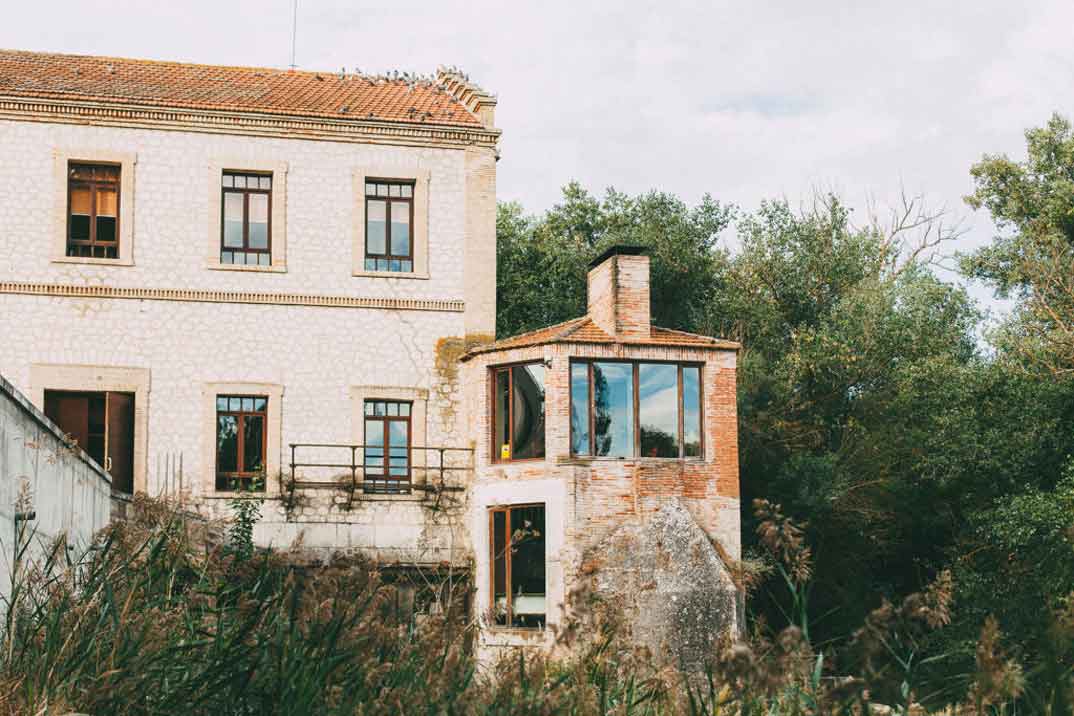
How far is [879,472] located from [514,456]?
30.7 feet

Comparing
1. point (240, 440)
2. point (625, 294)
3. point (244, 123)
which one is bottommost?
point (240, 440)

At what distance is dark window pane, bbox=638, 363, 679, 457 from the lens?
22.6m

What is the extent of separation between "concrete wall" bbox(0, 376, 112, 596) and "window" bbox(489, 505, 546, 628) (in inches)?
318

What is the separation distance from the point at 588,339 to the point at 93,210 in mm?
8983

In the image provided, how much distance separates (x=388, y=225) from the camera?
79.4 feet

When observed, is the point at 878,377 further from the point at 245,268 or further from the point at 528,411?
the point at 245,268

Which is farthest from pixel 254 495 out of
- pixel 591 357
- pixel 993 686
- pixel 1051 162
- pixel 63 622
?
pixel 1051 162

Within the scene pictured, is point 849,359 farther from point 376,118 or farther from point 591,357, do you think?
point 376,118

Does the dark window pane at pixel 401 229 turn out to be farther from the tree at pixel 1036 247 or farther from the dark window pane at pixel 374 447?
the tree at pixel 1036 247

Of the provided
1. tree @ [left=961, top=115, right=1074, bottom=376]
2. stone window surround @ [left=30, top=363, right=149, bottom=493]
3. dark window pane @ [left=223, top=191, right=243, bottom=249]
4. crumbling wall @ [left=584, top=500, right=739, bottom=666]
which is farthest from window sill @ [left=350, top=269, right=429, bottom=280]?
tree @ [left=961, top=115, right=1074, bottom=376]

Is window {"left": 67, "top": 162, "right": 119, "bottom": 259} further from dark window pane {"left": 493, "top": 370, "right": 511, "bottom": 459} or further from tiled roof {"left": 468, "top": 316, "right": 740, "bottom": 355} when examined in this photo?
dark window pane {"left": 493, "top": 370, "right": 511, "bottom": 459}

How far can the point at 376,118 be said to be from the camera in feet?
78.8

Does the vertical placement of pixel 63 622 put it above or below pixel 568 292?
below

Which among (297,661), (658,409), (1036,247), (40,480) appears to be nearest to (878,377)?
(1036,247)
